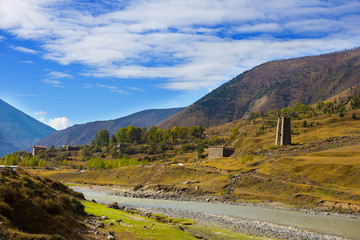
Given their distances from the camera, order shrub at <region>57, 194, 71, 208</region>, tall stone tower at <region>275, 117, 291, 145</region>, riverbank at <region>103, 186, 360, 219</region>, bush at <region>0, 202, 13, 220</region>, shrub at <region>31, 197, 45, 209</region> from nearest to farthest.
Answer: bush at <region>0, 202, 13, 220</region>
shrub at <region>31, 197, 45, 209</region>
shrub at <region>57, 194, 71, 208</region>
riverbank at <region>103, 186, 360, 219</region>
tall stone tower at <region>275, 117, 291, 145</region>

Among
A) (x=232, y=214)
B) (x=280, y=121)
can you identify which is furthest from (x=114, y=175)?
(x=232, y=214)

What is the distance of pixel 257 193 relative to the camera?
8200 centimetres

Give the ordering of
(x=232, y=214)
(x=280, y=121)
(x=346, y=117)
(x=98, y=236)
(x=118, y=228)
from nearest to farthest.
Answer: (x=98, y=236) → (x=118, y=228) → (x=232, y=214) → (x=280, y=121) → (x=346, y=117)

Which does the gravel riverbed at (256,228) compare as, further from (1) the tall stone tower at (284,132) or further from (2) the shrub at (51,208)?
(1) the tall stone tower at (284,132)

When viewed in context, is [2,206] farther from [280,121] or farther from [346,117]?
[346,117]

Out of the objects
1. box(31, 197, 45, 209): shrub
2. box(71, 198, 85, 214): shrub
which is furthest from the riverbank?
box(31, 197, 45, 209): shrub

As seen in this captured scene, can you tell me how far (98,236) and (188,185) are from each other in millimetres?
75881

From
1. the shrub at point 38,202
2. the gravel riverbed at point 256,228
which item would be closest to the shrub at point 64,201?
the shrub at point 38,202

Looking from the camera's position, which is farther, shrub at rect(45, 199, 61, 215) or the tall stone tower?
the tall stone tower

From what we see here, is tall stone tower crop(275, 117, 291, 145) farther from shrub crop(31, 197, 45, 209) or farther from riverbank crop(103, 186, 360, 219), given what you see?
shrub crop(31, 197, 45, 209)

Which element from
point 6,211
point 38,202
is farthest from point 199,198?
point 6,211

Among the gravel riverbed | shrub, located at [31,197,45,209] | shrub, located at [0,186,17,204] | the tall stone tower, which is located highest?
the tall stone tower

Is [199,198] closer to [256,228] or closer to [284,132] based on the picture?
[256,228]

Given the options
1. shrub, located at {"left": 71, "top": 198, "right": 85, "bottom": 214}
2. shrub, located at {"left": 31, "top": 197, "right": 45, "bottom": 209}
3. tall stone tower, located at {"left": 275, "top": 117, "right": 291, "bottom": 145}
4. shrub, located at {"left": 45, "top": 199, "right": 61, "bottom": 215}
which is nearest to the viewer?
shrub, located at {"left": 31, "top": 197, "right": 45, "bottom": 209}
